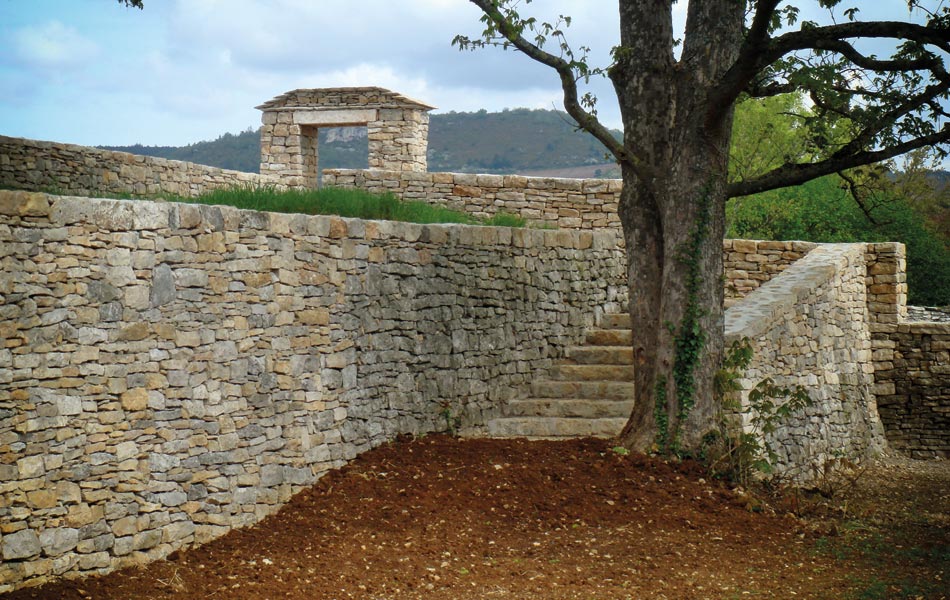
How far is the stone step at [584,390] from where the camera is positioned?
11.4 meters

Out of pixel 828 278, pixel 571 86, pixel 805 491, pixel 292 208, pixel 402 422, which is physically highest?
pixel 571 86

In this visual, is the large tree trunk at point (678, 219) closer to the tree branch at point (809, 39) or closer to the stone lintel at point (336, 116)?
the tree branch at point (809, 39)

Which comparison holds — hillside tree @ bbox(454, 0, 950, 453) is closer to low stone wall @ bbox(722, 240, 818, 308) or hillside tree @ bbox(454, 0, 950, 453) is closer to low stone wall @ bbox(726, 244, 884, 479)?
low stone wall @ bbox(726, 244, 884, 479)

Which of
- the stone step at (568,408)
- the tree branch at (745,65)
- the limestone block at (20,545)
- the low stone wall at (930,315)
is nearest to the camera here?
the limestone block at (20,545)

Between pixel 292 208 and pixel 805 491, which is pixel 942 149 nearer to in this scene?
pixel 805 491

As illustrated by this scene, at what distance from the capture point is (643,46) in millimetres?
9469

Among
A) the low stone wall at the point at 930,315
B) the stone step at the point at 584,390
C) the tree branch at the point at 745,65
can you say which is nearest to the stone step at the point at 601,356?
the stone step at the point at 584,390

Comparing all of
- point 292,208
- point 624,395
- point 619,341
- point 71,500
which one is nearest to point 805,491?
point 624,395

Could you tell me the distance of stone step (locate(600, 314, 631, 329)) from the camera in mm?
Answer: 13000

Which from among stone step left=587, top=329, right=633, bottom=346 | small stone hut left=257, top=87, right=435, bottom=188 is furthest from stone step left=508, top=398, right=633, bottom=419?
small stone hut left=257, top=87, right=435, bottom=188

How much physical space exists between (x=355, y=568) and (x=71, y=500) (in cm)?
199

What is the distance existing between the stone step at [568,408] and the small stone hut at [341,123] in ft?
24.8

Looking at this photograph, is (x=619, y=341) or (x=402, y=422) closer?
(x=402, y=422)

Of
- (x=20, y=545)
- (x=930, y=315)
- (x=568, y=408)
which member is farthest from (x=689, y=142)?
(x=930, y=315)
